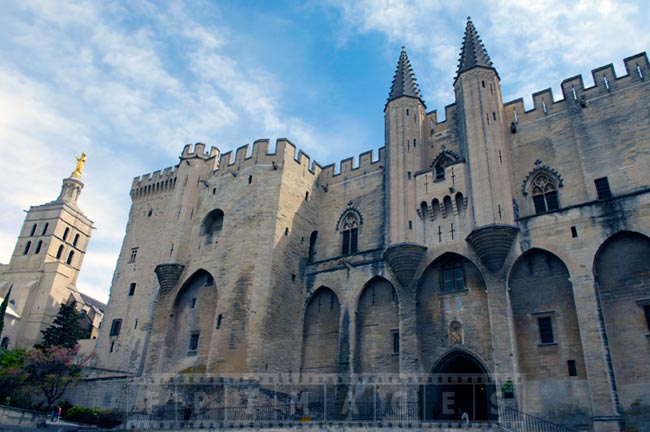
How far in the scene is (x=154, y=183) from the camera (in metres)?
32.8

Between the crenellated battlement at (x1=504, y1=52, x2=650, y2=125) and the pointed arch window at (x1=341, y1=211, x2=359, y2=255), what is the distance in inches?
335

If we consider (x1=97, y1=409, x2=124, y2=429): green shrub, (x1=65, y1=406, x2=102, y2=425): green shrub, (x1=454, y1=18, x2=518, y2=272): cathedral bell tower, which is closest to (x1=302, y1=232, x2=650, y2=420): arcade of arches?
(x1=454, y1=18, x2=518, y2=272): cathedral bell tower

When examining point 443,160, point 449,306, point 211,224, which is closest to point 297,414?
point 449,306

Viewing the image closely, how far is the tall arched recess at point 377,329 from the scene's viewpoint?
19.9 metres

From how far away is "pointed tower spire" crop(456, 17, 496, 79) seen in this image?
2195 cm

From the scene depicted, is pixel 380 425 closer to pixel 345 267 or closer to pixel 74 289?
pixel 345 267

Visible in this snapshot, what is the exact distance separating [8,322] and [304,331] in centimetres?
2956

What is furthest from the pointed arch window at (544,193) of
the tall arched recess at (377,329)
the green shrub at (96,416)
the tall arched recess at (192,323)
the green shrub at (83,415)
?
the green shrub at (83,415)

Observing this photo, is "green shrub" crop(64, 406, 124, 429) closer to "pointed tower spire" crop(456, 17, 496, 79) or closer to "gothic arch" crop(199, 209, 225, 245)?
"gothic arch" crop(199, 209, 225, 245)

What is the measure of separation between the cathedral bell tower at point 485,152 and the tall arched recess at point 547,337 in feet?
4.07

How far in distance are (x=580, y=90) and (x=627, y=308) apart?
9266 mm

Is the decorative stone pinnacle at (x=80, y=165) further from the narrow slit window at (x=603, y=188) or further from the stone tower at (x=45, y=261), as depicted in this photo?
the narrow slit window at (x=603, y=188)

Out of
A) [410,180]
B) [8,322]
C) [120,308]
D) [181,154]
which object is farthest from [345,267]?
[8,322]

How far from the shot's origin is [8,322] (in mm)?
39344
